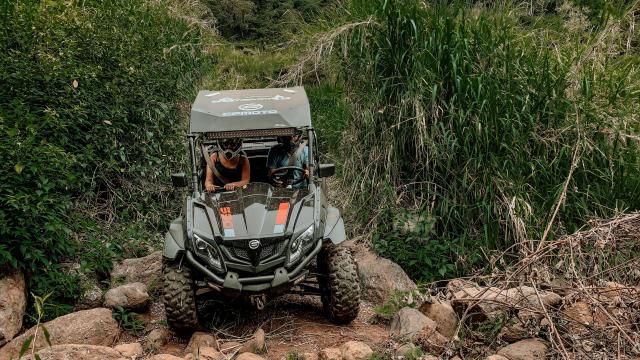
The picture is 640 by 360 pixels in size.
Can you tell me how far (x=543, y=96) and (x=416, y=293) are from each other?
2.87 m

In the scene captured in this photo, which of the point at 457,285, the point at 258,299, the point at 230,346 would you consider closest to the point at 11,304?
the point at 230,346

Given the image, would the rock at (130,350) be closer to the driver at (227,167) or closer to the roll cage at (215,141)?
the roll cage at (215,141)

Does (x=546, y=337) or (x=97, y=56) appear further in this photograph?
(x=97, y=56)

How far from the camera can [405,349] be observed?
4.40 metres

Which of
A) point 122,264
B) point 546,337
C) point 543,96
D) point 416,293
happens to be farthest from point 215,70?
point 546,337

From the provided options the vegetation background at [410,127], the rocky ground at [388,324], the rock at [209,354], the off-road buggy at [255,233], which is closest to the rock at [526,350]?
the rocky ground at [388,324]

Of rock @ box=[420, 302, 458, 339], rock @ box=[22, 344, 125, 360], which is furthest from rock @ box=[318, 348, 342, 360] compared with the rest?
rock @ box=[22, 344, 125, 360]

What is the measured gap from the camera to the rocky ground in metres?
4.09

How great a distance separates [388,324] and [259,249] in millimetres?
1493

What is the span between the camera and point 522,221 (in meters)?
6.38

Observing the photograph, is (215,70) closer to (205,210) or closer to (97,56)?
(97,56)

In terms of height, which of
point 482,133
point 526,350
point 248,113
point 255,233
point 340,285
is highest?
point 248,113

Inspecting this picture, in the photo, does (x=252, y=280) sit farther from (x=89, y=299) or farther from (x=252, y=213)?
(x=89, y=299)

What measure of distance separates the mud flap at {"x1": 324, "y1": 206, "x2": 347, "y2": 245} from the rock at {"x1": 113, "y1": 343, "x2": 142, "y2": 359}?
1.74 meters
